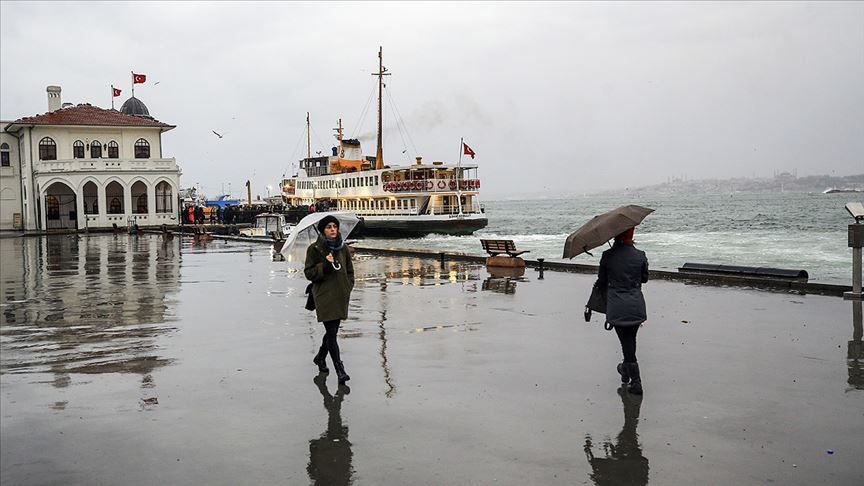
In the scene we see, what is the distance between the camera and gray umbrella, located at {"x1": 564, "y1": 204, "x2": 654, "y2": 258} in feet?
24.0

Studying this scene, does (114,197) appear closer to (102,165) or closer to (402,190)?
(102,165)

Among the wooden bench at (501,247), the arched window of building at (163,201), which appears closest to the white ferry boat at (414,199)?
the arched window of building at (163,201)

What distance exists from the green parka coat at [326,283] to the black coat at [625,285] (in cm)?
258

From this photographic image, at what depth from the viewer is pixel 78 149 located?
53.5 metres

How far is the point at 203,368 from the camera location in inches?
343

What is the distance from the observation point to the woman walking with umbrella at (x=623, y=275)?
24.2 ft

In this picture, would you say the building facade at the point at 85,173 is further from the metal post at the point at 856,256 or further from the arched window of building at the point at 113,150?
the metal post at the point at 856,256

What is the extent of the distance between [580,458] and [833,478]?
166cm

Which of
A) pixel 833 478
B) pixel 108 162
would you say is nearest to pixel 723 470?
pixel 833 478

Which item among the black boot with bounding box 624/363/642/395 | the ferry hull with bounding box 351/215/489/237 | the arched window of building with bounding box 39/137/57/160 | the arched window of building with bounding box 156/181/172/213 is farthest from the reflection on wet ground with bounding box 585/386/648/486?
the arched window of building with bounding box 39/137/57/160

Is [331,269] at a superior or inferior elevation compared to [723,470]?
superior

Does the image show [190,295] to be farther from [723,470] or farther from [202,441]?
[723,470]

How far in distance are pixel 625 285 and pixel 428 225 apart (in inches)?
1789

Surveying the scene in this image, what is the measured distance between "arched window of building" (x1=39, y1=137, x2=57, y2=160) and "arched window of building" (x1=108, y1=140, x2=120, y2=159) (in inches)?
136
